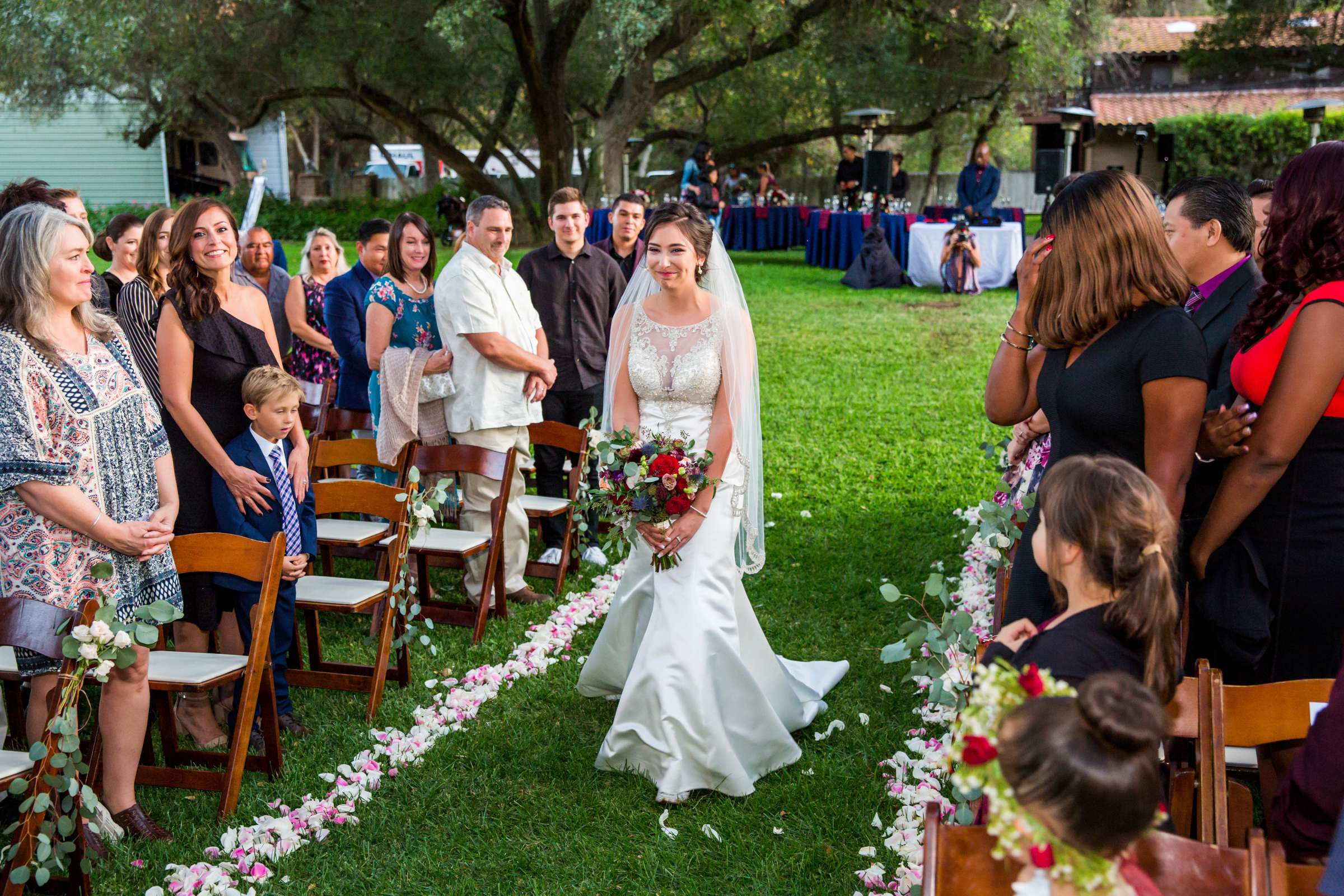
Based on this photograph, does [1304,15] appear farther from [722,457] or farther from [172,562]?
[172,562]

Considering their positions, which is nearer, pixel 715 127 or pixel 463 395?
pixel 463 395

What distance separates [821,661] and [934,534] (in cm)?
228

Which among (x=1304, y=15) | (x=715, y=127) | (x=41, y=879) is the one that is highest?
(x=1304, y=15)

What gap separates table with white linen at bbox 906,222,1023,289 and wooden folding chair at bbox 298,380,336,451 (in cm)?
1224

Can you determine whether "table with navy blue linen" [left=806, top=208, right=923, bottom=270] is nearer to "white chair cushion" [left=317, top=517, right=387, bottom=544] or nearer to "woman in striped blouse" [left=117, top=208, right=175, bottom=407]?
"white chair cushion" [left=317, top=517, right=387, bottom=544]

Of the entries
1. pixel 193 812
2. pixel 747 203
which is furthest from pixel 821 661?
pixel 747 203

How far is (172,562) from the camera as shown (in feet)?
13.5

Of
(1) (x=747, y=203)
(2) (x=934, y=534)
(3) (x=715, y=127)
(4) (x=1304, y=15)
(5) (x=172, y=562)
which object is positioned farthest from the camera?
(3) (x=715, y=127)

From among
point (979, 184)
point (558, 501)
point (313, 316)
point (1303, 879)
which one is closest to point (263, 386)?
point (558, 501)

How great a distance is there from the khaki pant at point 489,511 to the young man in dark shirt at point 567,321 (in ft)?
1.49

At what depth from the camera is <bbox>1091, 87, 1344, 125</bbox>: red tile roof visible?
1351 inches

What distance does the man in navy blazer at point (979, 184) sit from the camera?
58.5 feet

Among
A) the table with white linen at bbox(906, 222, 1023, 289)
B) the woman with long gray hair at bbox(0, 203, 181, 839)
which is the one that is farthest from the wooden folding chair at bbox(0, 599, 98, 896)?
the table with white linen at bbox(906, 222, 1023, 289)

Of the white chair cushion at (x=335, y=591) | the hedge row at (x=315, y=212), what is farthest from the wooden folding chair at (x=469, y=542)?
the hedge row at (x=315, y=212)
